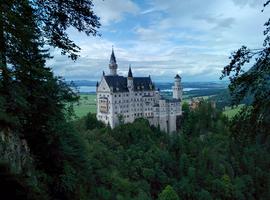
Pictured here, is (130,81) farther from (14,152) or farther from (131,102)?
(14,152)

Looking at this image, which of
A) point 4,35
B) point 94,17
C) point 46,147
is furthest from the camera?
point 46,147

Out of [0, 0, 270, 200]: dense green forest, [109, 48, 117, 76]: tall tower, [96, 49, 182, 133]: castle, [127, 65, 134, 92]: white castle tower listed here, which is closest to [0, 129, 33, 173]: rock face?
[0, 0, 270, 200]: dense green forest

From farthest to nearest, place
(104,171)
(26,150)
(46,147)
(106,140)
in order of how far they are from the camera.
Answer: (106,140), (104,171), (46,147), (26,150)

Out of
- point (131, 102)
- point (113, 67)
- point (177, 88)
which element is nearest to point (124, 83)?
point (131, 102)

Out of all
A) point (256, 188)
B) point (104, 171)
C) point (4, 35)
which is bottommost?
point (256, 188)

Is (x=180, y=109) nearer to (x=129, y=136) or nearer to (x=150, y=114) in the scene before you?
(x=150, y=114)

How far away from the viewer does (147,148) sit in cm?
6150

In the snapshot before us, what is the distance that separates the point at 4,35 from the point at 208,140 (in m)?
65.0

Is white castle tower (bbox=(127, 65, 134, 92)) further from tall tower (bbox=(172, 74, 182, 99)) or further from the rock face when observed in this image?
the rock face

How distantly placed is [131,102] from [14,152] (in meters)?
57.5

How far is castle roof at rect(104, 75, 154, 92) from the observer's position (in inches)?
2717

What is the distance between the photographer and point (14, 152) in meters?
12.0

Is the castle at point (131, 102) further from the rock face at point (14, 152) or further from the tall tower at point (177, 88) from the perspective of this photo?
the rock face at point (14, 152)

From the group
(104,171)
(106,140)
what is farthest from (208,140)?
(104,171)
